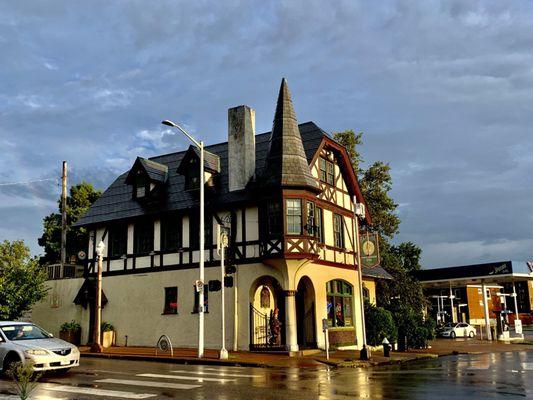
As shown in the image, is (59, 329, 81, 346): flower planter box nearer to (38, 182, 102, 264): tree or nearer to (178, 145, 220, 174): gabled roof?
(178, 145, 220, 174): gabled roof

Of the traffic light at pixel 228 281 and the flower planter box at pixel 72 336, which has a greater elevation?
the traffic light at pixel 228 281

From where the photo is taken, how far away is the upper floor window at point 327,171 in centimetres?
2816

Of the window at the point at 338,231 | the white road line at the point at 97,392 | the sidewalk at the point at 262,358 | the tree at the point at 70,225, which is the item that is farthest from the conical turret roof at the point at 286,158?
the tree at the point at 70,225

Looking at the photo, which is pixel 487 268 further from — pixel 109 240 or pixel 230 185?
pixel 109 240

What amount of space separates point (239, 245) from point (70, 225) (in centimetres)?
2183

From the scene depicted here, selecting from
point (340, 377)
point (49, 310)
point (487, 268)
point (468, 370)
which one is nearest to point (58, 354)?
point (340, 377)

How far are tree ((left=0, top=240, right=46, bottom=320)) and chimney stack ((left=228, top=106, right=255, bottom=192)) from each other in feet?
40.3

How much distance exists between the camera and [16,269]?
29312mm

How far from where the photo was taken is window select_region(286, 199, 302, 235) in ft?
78.7

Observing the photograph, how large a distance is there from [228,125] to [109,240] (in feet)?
31.1

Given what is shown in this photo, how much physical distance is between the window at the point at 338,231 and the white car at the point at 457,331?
25.6m

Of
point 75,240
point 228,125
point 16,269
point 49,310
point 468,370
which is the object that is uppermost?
point 228,125

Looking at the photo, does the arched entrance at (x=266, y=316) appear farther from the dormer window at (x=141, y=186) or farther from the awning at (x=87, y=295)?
the awning at (x=87, y=295)

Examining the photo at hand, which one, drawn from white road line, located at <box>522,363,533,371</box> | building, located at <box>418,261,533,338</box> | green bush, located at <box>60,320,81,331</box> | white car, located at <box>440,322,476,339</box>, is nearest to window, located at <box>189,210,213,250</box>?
green bush, located at <box>60,320,81,331</box>
